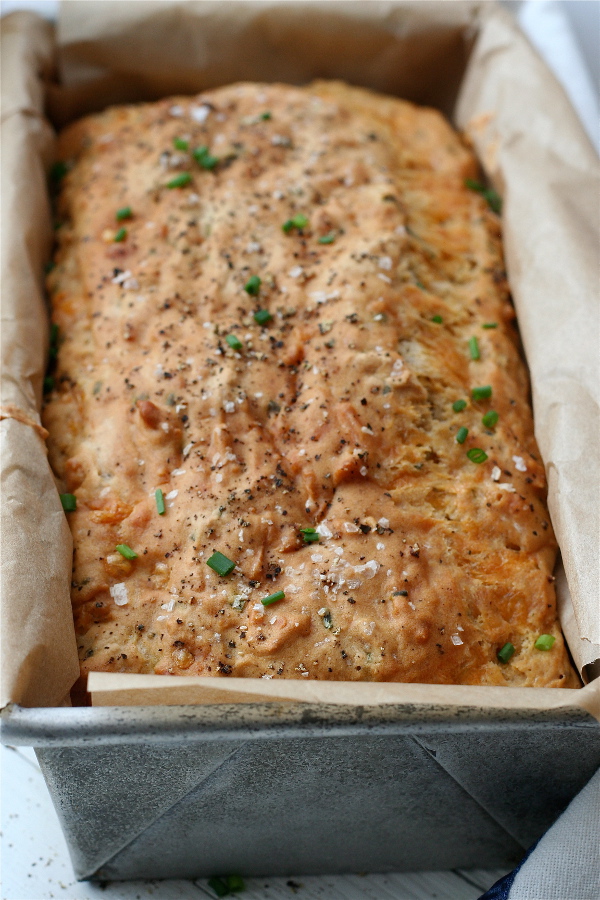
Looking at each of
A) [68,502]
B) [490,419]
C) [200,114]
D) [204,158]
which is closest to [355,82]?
[200,114]

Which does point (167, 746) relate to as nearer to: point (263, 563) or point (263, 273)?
point (263, 563)

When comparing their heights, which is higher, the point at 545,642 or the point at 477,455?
the point at 477,455

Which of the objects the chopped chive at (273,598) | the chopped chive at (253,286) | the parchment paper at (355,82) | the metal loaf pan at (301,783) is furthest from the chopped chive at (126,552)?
the chopped chive at (253,286)

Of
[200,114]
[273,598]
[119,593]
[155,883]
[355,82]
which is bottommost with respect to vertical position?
[155,883]

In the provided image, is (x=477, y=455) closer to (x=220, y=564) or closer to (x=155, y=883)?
(x=220, y=564)

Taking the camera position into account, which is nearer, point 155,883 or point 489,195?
point 155,883

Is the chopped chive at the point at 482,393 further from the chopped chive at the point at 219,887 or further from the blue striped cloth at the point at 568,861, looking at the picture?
the chopped chive at the point at 219,887
